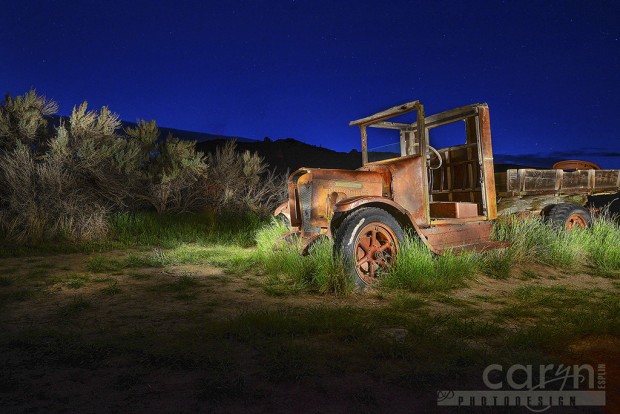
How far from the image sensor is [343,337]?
10.5ft

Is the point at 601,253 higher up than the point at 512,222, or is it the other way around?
the point at 512,222

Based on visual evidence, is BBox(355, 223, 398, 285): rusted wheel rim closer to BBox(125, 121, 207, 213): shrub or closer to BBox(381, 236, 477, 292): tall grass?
BBox(381, 236, 477, 292): tall grass

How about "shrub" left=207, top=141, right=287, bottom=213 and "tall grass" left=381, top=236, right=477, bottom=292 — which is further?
"shrub" left=207, top=141, right=287, bottom=213

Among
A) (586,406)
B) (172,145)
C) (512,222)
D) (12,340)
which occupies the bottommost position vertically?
(586,406)

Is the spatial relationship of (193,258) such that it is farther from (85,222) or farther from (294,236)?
(85,222)

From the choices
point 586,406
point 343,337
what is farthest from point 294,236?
point 586,406

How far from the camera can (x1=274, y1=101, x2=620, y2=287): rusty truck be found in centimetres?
536

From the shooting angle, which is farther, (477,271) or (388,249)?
(477,271)

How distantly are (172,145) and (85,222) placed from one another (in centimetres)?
402

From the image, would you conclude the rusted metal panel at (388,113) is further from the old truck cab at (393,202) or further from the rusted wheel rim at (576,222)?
the rusted wheel rim at (576,222)

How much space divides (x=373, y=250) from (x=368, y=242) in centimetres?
12

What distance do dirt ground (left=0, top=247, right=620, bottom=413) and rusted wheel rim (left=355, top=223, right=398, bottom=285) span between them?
0.42 meters

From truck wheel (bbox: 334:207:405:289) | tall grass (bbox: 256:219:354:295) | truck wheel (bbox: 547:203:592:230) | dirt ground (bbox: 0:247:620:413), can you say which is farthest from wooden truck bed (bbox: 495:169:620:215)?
tall grass (bbox: 256:219:354:295)

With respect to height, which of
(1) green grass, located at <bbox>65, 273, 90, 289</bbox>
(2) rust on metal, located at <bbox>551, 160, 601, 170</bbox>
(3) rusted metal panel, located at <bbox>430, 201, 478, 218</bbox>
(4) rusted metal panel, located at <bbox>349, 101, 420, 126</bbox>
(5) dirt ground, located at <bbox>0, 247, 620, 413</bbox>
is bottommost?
(5) dirt ground, located at <bbox>0, 247, 620, 413</bbox>
